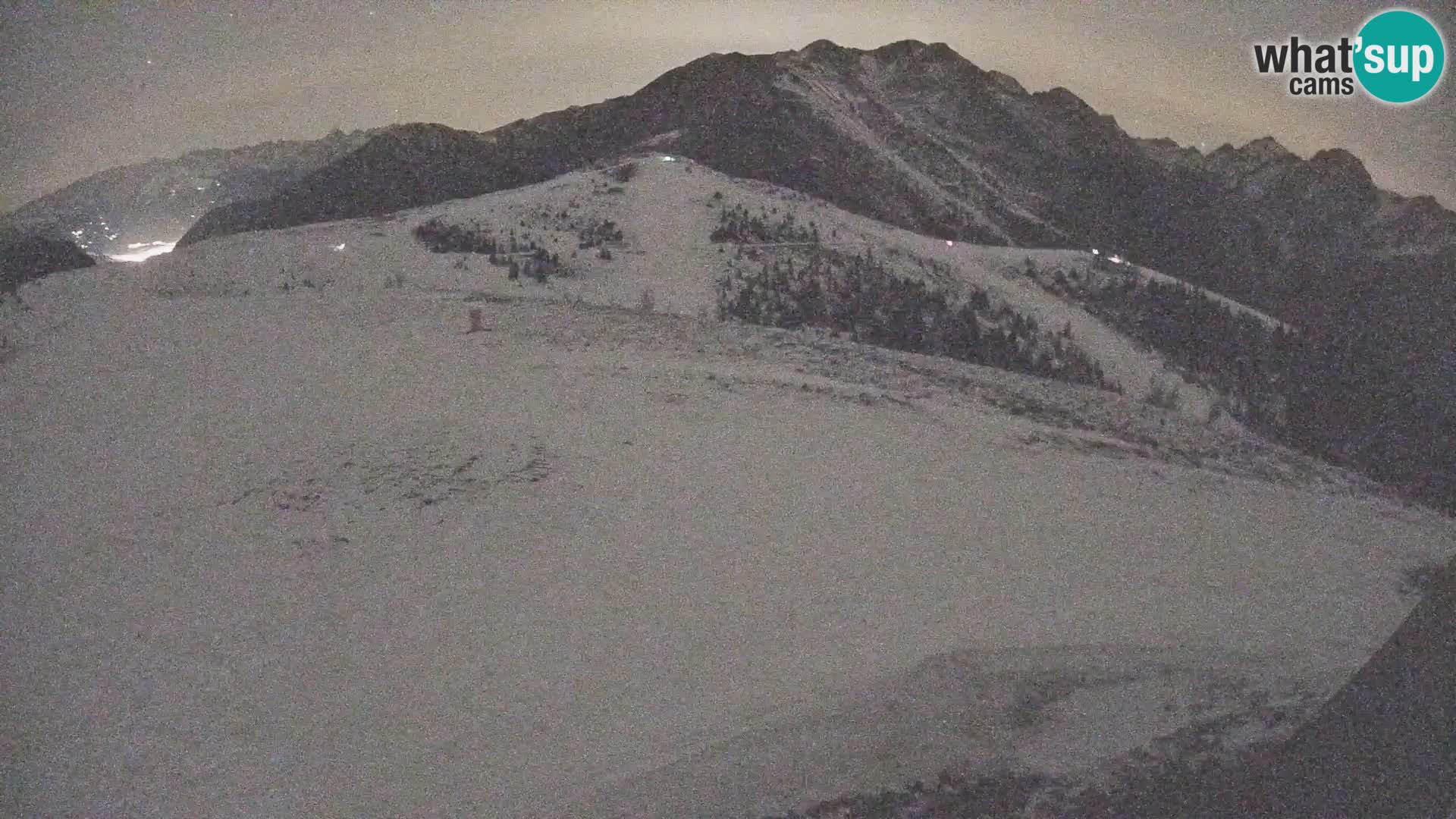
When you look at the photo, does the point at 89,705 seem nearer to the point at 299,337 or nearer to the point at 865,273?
the point at 299,337

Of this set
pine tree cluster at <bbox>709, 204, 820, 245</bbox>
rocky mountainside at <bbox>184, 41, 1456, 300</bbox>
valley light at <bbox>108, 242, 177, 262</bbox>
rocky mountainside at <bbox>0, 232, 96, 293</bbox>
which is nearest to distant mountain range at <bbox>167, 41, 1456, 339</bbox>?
rocky mountainside at <bbox>184, 41, 1456, 300</bbox>

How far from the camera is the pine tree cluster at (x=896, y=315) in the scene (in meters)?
8.59

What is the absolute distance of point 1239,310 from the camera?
10.1 metres

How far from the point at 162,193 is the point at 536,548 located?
4.37 meters

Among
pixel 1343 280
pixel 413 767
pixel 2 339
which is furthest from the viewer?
pixel 1343 280

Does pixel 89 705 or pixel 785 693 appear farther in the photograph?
pixel 785 693

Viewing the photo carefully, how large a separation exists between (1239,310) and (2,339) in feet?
36.9

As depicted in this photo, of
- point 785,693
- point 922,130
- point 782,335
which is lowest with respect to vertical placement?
point 785,693

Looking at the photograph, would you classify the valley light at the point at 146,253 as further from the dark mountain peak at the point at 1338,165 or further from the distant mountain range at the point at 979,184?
the dark mountain peak at the point at 1338,165

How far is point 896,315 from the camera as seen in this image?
9.20 m

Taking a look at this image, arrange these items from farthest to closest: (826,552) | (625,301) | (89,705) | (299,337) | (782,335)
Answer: (625,301)
(782,335)
(299,337)
(826,552)
(89,705)

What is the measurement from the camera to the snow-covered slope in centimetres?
322

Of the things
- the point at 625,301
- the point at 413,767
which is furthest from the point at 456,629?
the point at 625,301

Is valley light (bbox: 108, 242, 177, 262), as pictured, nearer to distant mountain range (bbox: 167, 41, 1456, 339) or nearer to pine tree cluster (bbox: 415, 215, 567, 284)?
distant mountain range (bbox: 167, 41, 1456, 339)
